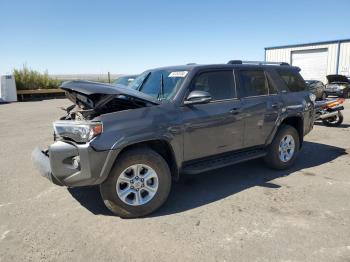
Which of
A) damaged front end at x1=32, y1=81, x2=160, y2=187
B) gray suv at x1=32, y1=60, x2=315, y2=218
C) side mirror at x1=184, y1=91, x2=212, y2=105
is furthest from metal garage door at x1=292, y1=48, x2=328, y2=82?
damaged front end at x1=32, y1=81, x2=160, y2=187

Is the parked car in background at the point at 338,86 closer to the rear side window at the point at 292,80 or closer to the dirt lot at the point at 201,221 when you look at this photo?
the rear side window at the point at 292,80

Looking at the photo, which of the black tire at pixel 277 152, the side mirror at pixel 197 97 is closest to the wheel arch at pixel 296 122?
the black tire at pixel 277 152

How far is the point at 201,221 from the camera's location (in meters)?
3.82

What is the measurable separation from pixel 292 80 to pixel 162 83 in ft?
9.06

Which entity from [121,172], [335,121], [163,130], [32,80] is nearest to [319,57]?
[335,121]

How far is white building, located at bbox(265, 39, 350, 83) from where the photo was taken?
26.3 metres

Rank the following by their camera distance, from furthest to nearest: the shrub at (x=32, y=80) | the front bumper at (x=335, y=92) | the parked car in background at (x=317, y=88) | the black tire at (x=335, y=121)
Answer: the shrub at (x=32, y=80)
the front bumper at (x=335, y=92)
the parked car in background at (x=317, y=88)
the black tire at (x=335, y=121)

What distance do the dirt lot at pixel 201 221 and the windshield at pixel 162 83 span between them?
58.1 inches

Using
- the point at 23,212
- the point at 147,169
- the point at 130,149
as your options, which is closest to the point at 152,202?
the point at 147,169

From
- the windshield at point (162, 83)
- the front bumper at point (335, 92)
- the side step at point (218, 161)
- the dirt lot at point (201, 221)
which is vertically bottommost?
the dirt lot at point (201, 221)

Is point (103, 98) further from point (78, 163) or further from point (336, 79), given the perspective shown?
point (336, 79)

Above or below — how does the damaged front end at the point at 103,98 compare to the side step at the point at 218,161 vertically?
above

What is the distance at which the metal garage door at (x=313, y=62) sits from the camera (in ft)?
91.5

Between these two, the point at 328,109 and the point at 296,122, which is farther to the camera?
the point at 328,109
